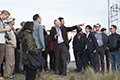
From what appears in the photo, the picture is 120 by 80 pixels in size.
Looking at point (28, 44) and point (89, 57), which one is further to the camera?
point (89, 57)

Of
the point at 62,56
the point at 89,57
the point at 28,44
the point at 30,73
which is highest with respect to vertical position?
the point at 28,44

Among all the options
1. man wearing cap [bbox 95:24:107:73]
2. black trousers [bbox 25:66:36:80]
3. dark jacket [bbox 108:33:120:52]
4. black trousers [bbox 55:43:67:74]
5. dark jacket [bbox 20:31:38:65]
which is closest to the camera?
dark jacket [bbox 20:31:38:65]

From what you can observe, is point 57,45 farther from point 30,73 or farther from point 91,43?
point 30,73

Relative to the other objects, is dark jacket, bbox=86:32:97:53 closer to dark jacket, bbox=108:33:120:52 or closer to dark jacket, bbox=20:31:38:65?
dark jacket, bbox=108:33:120:52

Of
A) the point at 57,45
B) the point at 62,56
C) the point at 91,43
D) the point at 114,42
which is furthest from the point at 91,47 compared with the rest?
the point at 57,45

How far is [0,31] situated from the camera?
505cm

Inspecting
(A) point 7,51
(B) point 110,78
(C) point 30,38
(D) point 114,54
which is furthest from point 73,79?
(D) point 114,54

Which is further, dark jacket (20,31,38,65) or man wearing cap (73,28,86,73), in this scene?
man wearing cap (73,28,86,73)

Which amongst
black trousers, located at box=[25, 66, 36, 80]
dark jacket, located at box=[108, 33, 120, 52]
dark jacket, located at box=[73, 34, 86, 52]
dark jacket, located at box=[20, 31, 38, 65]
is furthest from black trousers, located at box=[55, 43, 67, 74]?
dark jacket, located at box=[20, 31, 38, 65]

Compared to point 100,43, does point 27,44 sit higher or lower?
higher

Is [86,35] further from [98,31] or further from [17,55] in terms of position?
[17,55]

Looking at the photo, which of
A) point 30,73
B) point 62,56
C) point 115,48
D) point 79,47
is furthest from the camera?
point 79,47

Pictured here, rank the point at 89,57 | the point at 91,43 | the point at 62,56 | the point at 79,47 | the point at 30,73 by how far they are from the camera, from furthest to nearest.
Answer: the point at 79,47, the point at 89,57, the point at 91,43, the point at 62,56, the point at 30,73

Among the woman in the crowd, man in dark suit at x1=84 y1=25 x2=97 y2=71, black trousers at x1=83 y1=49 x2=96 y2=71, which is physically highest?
the woman in the crowd
